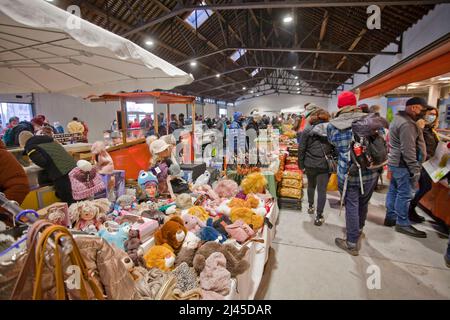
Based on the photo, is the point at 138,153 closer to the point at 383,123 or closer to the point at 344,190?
the point at 344,190

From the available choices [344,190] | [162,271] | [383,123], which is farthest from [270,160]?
[162,271]

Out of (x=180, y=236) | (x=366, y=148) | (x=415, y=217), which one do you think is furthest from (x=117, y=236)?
(x=415, y=217)

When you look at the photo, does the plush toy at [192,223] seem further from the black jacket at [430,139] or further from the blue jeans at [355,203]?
the black jacket at [430,139]

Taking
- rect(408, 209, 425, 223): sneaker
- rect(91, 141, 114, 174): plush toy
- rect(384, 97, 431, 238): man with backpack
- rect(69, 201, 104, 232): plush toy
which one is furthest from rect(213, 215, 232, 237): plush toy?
rect(408, 209, 425, 223): sneaker

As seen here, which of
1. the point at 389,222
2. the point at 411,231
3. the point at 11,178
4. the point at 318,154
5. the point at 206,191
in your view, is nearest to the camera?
the point at 11,178

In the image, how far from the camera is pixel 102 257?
101 cm

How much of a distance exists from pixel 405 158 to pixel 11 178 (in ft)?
12.4

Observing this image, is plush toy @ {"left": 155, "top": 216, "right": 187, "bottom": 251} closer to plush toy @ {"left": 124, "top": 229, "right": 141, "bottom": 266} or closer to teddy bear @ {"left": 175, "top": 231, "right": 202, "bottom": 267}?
teddy bear @ {"left": 175, "top": 231, "right": 202, "bottom": 267}

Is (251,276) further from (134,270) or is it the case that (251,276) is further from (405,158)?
(405,158)

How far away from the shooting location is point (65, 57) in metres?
A: 2.01

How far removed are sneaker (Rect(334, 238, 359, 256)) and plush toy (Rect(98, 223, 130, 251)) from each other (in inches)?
95.8

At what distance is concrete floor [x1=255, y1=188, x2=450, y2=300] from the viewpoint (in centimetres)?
202

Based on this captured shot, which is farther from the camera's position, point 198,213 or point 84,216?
point 198,213

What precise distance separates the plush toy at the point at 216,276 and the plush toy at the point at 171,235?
285 millimetres
